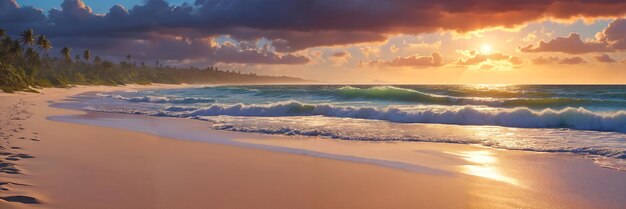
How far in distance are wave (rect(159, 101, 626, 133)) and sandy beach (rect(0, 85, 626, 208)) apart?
9108 mm

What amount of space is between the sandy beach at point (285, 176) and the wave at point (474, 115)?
9.11 metres

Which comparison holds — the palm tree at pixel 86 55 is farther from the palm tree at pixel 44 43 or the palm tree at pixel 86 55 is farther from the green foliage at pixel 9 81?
the green foliage at pixel 9 81

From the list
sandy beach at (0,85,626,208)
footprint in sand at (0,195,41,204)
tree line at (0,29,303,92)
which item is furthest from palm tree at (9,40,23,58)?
footprint in sand at (0,195,41,204)

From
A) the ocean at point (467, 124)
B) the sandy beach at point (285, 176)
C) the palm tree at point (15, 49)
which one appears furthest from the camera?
the palm tree at point (15, 49)

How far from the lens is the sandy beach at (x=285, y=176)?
6152 mm

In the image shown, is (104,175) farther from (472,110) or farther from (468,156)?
(472,110)

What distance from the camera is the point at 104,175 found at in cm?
740

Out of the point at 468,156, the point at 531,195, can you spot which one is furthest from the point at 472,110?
the point at 531,195

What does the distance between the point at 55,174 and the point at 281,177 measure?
11.4 feet

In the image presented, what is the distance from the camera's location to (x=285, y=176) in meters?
7.89

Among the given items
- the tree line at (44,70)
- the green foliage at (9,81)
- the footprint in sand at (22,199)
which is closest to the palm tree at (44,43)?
the tree line at (44,70)

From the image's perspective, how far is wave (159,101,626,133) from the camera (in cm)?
1908

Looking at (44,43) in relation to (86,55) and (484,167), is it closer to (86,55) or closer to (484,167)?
(86,55)

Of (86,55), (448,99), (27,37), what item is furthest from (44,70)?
(448,99)
